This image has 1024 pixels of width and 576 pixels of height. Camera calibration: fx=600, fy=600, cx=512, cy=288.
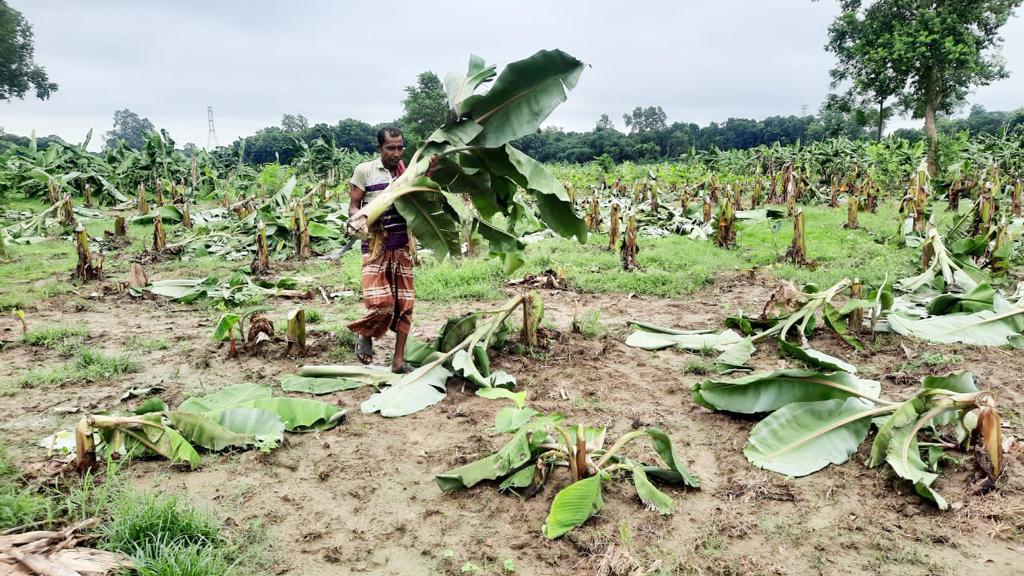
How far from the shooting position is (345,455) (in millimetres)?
3197

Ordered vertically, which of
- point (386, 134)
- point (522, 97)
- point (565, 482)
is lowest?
point (565, 482)

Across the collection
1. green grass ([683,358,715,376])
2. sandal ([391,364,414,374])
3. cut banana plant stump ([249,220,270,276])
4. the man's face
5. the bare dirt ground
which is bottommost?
the bare dirt ground

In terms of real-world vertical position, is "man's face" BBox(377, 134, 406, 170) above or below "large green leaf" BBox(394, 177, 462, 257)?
above

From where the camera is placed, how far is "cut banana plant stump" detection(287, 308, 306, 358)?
4648mm

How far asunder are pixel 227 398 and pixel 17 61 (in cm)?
4569

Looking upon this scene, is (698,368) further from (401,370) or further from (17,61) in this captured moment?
(17,61)

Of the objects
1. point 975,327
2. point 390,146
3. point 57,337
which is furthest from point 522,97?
point 57,337

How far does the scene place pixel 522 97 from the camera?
3615 mm

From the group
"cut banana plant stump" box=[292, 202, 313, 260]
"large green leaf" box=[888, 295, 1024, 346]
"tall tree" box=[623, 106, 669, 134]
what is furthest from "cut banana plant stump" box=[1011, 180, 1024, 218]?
"tall tree" box=[623, 106, 669, 134]

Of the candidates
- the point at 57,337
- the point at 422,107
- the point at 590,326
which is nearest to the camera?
the point at 57,337

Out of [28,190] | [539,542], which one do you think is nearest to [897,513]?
[539,542]

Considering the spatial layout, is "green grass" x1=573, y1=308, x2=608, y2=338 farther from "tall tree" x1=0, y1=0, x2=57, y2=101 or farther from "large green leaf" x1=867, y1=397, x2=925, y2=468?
"tall tree" x1=0, y1=0, x2=57, y2=101

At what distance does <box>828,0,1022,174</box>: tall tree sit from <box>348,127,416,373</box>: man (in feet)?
83.6

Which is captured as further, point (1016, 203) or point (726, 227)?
point (1016, 203)
